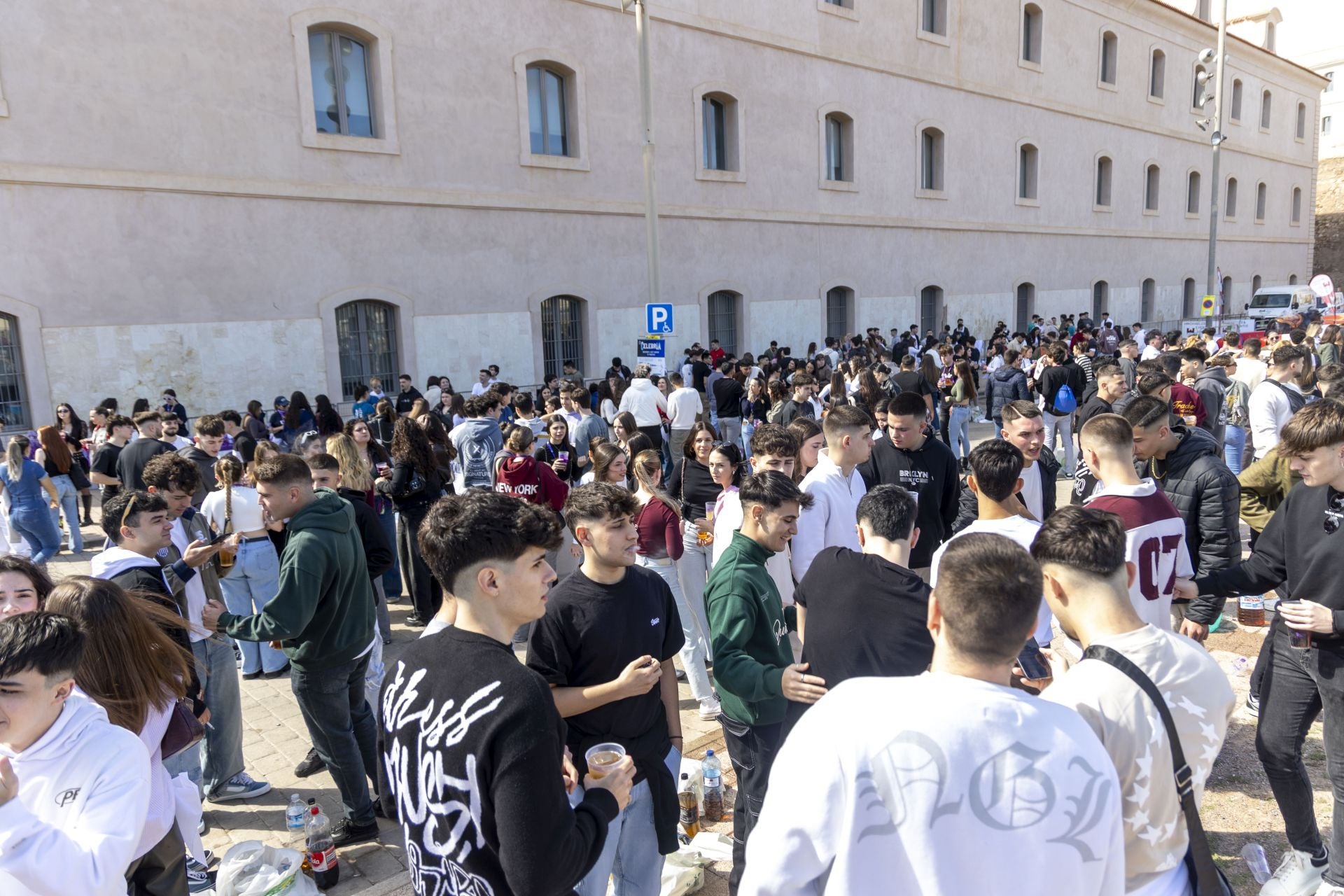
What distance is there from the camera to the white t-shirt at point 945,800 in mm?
1688

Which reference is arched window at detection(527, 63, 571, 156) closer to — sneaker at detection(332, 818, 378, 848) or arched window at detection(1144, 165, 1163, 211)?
sneaker at detection(332, 818, 378, 848)

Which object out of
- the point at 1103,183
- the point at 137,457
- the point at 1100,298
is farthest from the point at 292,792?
the point at 1103,183

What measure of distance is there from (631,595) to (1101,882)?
5.99ft

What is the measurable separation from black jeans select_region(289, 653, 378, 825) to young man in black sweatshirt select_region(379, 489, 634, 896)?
2.13 metres

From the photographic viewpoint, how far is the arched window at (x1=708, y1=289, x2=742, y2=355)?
67.1ft

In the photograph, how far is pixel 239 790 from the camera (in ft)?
15.9

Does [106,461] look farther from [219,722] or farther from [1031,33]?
[1031,33]

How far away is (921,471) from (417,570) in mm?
4192

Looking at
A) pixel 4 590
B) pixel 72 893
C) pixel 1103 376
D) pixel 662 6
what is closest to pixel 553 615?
pixel 72 893

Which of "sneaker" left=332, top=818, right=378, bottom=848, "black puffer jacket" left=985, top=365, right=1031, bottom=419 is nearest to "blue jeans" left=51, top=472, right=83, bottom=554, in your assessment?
"sneaker" left=332, top=818, right=378, bottom=848

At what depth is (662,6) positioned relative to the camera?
59.7 ft

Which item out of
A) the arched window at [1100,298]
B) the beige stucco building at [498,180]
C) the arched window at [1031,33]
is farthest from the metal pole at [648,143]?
the arched window at [1100,298]

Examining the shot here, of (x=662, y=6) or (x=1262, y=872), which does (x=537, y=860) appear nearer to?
(x=1262, y=872)

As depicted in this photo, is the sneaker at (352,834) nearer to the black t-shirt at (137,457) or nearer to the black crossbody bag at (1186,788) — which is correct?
the black crossbody bag at (1186,788)
